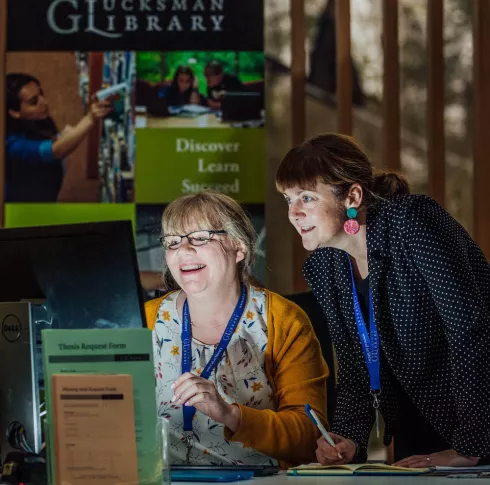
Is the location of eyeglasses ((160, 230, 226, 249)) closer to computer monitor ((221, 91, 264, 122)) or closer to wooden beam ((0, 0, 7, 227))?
computer monitor ((221, 91, 264, 122))

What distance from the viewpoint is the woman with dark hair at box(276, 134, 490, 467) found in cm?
222

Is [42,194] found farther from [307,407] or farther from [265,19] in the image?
[307,407]

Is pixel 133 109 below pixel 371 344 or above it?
above

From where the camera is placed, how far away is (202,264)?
2.31 meters

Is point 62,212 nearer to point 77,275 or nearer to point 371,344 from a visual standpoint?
point 371,344

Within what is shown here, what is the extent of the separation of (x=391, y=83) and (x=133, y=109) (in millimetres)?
1083

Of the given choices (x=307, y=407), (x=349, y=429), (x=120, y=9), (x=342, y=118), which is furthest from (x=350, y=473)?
(x=120, y=9)

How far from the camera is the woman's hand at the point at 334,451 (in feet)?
7.17

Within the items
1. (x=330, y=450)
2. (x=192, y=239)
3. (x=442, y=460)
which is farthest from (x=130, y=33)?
(x=442, y=460)

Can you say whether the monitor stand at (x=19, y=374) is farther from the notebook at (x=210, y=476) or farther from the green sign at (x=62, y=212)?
the green sign at (x=62, y=212)

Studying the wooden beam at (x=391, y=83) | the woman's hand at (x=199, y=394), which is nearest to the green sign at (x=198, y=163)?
the wooden beam at (x=391, y=83)

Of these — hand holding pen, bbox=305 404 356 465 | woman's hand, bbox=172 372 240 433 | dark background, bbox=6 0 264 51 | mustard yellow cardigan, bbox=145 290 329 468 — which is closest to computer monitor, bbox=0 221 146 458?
woman's hand, bbox=172 372 240 433

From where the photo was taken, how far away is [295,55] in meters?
4.01

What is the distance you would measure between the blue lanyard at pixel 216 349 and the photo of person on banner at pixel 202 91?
5.37 ft
